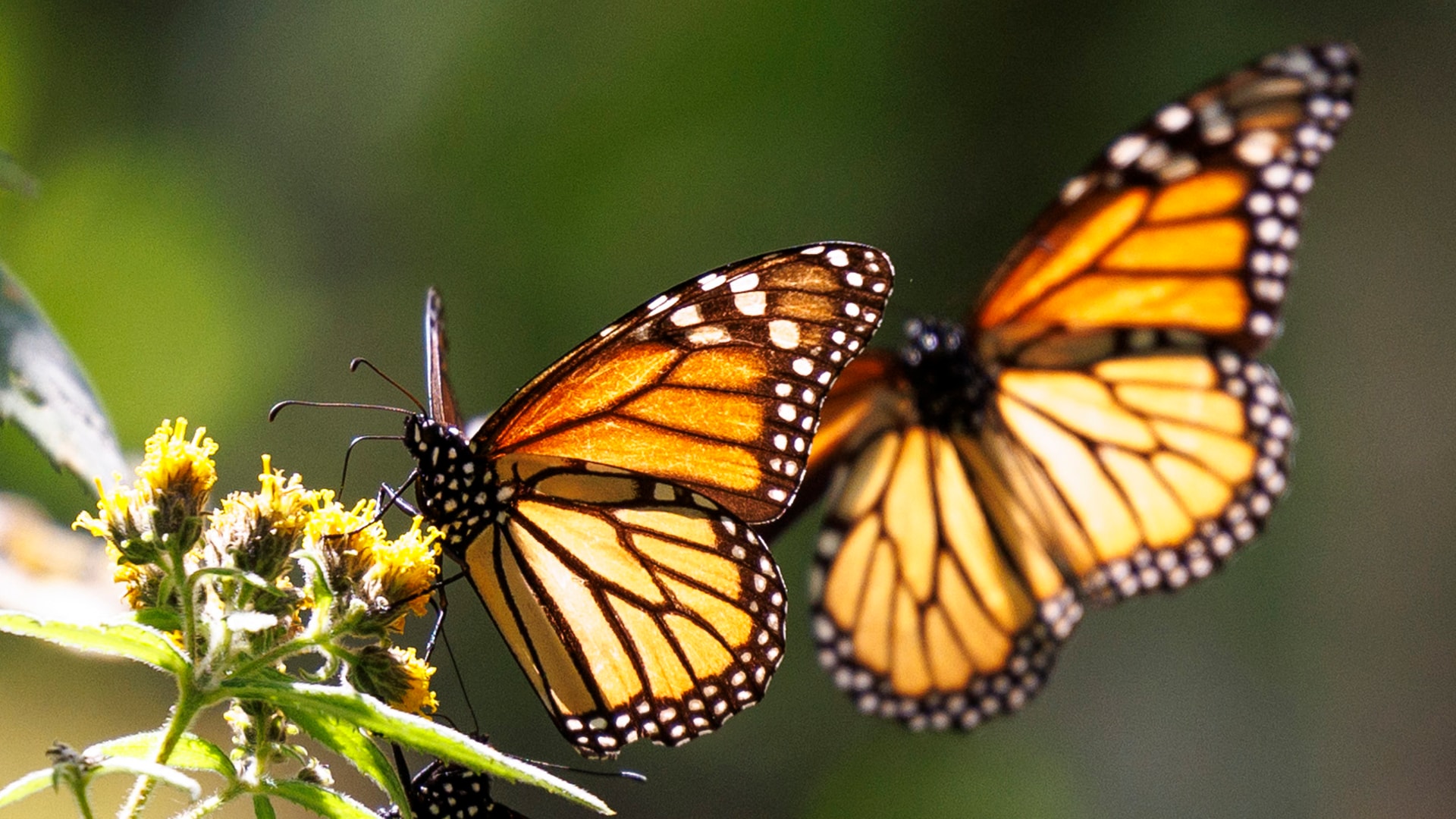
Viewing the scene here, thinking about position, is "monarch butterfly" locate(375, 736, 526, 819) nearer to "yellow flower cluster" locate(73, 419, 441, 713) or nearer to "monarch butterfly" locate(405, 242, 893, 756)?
"yellow flower cluster" locate(73, 419, 441, 713)

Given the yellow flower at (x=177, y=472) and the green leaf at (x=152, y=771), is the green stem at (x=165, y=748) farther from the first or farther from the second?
the yellow flower at (x=177, y=472)

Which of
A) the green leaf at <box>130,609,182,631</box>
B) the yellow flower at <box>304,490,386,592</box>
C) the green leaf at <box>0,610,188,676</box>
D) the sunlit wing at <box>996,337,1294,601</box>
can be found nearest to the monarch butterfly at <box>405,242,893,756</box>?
the yellow flower at <box>304,490,386,592</box>

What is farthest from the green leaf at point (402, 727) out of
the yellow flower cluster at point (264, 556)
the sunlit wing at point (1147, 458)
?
the sunlit wing at point (1147, 458)

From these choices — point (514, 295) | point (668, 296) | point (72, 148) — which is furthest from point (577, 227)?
point (668, 296)

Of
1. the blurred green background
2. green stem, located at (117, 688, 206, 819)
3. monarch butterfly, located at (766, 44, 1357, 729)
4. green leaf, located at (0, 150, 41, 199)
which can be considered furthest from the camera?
the blurred green background

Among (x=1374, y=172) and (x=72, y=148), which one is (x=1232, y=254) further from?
(x=72, y=148)

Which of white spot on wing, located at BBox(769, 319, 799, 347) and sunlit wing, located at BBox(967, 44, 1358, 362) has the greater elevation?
sunlit wing, located at BBox(967, 44, 1358, 362)

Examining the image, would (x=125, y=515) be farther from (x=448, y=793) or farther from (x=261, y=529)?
(x=448, y=793)
